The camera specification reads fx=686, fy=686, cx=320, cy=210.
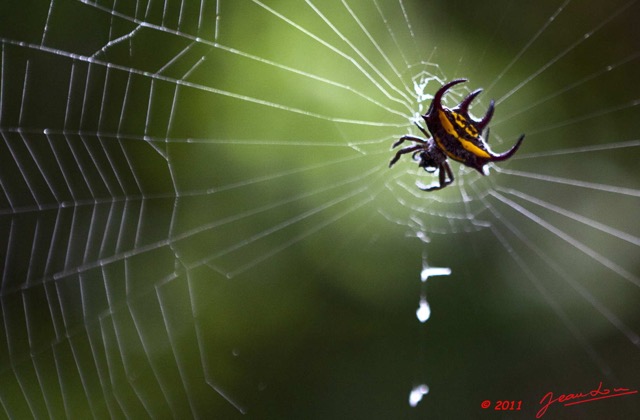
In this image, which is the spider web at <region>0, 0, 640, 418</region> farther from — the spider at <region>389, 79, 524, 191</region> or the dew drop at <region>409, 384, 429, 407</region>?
the spider at <region>389, 79, 524, 191</region>

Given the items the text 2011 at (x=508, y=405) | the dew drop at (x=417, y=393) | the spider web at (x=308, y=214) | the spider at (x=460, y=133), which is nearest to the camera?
the spider at (x=460, y=133)

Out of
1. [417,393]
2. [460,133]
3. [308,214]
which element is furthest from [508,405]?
[460,133]

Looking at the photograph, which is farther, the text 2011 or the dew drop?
the text 2011

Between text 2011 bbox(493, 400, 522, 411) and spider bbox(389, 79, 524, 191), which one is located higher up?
spider bbox(389, 79, 524, 191)

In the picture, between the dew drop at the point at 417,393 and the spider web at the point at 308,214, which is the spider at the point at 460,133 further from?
the dew drop at the point at 417,393

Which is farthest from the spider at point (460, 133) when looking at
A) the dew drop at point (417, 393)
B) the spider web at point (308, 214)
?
the dew drop at point (417, 393)

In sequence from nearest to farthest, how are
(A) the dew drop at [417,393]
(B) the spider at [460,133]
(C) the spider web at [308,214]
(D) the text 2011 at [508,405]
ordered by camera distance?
1. (B) the spider at [460,133]
2. (C) the spider web at [308,214]
3. (A) the dew drop at [417,393]
4. (D) the text 2011 at [508,405]

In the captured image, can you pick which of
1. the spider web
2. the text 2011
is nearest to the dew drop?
the spider web

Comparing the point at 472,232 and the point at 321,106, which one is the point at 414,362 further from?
the point at 321,106

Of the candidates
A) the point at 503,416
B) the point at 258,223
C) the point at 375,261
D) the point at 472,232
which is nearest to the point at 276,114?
the point at 258,223
